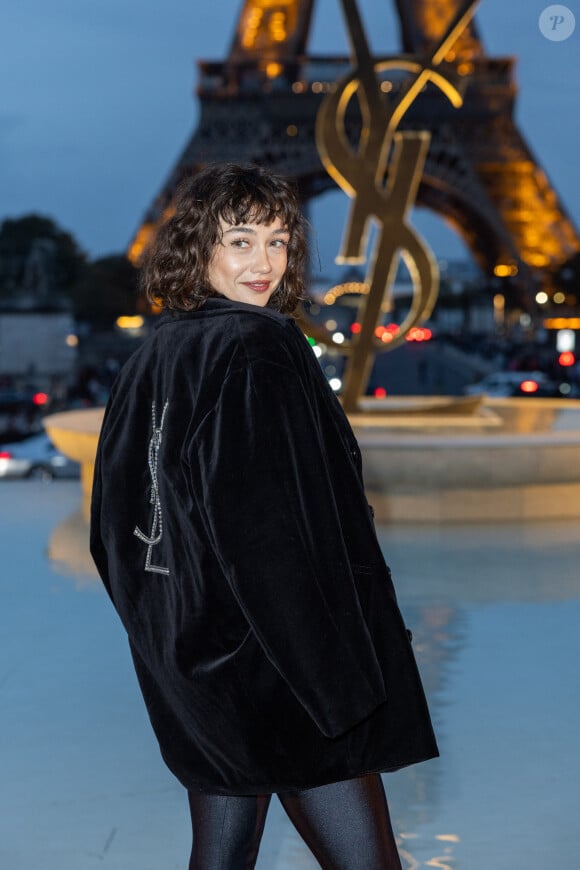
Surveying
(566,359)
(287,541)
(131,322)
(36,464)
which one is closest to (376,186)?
(36,464)

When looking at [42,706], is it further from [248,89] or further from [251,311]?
[248,89]

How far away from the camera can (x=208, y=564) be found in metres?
2.07

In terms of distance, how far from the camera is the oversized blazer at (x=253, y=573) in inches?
77.7

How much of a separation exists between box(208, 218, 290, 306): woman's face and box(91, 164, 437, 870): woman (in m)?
0.03

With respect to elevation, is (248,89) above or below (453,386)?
above

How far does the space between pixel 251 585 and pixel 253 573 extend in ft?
0.06

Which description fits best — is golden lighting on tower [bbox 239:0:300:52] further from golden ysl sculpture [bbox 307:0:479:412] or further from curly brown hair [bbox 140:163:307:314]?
curly brown hair [bbox 140:163:307:314]

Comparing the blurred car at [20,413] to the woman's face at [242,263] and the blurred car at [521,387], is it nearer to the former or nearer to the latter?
the blurred car at [521,387]

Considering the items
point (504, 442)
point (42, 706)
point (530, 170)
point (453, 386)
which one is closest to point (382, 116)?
point (504, 442)

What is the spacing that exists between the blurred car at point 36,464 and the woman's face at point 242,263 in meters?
13.5

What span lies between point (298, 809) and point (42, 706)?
2298mm

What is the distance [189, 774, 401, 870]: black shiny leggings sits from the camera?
2.07 meters

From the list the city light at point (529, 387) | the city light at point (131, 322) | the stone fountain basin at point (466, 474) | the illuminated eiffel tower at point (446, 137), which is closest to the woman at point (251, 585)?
the stone fountain basin at point (466, 474)

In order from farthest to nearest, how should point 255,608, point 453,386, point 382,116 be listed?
point 453,386 → point 382,116 → point 255,608
